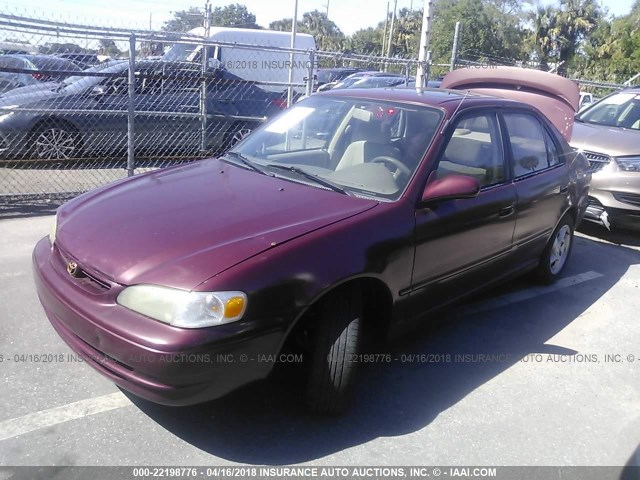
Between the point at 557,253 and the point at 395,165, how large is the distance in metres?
2.44

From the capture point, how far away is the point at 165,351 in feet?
7.88

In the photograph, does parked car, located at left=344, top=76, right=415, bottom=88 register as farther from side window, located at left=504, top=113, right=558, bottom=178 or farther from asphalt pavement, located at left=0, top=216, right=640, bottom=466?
asphalt pavement, located at left=0, top=216, right=640, bottom=466

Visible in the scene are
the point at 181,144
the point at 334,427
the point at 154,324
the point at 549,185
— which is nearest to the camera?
the point at 154,324

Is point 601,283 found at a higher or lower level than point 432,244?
lower

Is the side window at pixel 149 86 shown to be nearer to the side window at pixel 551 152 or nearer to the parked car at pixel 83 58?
the parked car at pixel 83 58

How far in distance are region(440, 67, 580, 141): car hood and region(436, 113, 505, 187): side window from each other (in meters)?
2.48

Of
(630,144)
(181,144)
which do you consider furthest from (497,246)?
(181,144)

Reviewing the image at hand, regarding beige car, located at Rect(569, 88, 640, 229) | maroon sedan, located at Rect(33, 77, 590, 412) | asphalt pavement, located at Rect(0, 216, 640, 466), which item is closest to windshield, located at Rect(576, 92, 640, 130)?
beige car, located at Rect(569, 88, 640, 229)

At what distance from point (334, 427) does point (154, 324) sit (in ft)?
3.67

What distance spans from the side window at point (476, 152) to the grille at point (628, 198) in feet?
10.7

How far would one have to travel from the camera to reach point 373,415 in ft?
10.3

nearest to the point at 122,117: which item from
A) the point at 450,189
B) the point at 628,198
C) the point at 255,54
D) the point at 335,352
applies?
the point at 450,189

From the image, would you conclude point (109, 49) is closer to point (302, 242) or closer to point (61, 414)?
point (61, 414)

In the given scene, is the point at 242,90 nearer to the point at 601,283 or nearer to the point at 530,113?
the point at 530,113
